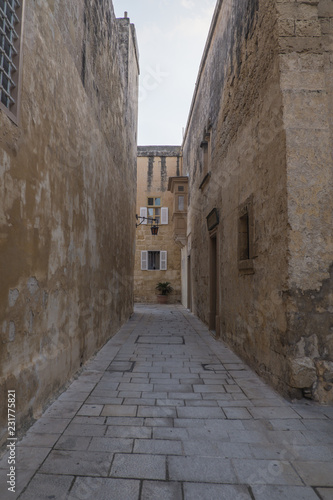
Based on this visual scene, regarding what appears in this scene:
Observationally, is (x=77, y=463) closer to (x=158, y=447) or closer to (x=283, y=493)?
(x=158, y=447)

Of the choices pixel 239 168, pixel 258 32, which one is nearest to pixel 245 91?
pixel 258 32

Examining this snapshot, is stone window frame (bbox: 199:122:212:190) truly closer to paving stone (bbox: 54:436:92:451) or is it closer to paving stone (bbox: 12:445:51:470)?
paving stone (bbox: 54:436:92:451)

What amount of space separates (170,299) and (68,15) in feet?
49.8

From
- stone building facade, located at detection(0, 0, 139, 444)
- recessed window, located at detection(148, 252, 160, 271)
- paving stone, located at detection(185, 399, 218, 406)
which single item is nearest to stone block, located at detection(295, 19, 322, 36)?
stone building facade, located at detection(0, 0, 139, 444)

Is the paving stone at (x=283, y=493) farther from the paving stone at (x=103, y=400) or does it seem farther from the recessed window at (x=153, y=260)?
the recessed window at (x=153, y=260)

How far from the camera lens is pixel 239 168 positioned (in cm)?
526

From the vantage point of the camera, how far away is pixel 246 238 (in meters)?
5.10

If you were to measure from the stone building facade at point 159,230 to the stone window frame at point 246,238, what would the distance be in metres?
13.0

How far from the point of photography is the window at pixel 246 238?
4.57 m

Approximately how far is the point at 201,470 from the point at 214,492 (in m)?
0.22

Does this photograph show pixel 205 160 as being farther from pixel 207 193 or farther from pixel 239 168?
pixel 239 168

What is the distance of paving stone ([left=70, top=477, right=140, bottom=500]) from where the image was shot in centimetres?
182

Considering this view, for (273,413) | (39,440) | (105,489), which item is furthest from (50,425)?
(273,413)

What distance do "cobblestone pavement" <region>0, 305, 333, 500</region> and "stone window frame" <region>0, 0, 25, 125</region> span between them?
2.44m
